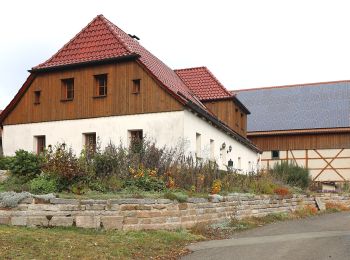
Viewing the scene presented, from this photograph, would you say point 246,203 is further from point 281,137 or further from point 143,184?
point 281,137

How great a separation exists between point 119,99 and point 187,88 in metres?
7.14

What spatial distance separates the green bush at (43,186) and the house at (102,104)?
8.61 meters

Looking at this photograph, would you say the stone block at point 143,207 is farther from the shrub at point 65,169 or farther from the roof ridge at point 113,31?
the roof ridge at point 113,31

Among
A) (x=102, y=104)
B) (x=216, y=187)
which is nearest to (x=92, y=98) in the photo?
(x=102, y=104)

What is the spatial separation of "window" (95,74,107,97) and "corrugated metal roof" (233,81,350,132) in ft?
64.4

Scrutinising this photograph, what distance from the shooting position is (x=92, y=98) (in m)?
24.0

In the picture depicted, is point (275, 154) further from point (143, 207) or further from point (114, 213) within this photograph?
point (114, 213)

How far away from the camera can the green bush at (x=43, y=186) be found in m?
13.3

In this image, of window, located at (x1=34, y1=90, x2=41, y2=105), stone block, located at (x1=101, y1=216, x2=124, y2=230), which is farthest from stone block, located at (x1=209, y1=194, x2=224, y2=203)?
window, located at (x1=34, y1=90, x2=41, y2=105)

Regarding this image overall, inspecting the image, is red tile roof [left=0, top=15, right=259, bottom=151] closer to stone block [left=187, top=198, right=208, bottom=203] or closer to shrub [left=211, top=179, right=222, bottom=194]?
shrub [left=211, top=179, right=222, bottom=194]

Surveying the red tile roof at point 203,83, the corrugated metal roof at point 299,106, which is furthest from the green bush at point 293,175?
the corrugated metal roof at point 299,106

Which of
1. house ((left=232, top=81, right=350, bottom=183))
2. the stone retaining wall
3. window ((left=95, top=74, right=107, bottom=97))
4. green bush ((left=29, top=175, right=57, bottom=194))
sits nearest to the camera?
the stone retaining wall

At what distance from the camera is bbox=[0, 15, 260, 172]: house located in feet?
73.8

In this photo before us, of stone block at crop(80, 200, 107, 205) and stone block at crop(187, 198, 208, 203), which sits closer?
stone block at crop(80, 200, 107, 205)
